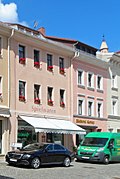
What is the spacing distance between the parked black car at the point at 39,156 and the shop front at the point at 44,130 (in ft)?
20.0

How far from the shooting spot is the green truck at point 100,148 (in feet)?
88.2

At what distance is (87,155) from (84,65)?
13273 millimetres

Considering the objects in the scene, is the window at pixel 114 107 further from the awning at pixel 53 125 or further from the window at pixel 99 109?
the awning at pixel 53 125

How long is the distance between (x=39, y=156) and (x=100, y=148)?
24.3ft

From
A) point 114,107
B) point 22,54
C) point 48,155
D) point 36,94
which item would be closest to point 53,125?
point 36,94

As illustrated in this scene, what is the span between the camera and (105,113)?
136ft

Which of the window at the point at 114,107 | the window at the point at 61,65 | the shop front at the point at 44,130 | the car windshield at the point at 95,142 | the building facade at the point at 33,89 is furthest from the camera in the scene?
the window at the point at 114,107

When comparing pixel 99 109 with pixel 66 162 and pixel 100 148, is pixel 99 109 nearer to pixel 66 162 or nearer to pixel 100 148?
pixel 100 148

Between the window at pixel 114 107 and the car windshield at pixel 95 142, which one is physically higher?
the window at pixel 114 107

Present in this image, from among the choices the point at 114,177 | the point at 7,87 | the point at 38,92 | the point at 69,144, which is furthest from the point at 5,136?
the point at 114,177

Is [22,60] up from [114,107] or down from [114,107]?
up

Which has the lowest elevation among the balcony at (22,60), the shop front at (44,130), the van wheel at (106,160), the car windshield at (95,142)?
the van wheel at (106,160)

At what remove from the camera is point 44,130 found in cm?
2952

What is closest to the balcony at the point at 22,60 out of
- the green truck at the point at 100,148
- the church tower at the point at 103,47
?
the green truck at the point at 100,148
